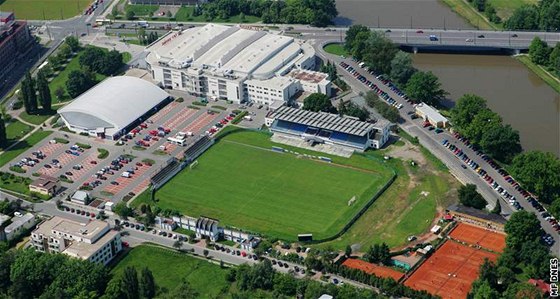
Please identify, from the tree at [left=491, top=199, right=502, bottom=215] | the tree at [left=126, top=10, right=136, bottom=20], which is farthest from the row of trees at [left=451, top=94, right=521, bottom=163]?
the tree at [left=126, top=10, right=136, bottom=20]

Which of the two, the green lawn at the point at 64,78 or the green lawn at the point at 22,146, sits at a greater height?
the green lawn at the point at 64,78

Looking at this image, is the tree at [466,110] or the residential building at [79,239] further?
the tree at [466,110]

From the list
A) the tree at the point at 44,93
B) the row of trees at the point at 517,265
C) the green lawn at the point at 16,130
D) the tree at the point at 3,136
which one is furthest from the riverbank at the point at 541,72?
the tree at the point at 3,136

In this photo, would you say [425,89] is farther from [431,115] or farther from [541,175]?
[541,175]

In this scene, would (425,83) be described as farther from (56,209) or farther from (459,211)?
(56,209)

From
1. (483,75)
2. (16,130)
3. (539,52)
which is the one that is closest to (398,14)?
(483,75)

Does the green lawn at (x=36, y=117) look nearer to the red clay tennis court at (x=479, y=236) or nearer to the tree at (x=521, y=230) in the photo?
the red clay tennis court at (x=479, y=236)

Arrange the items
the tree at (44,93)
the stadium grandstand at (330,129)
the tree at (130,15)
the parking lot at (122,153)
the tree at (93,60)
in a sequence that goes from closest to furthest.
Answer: the parking lot at (122,153) → the stadium grandstand at (330,129) → the tree at (44,93) → the tree at (93,60) → the tree at (130,15)
